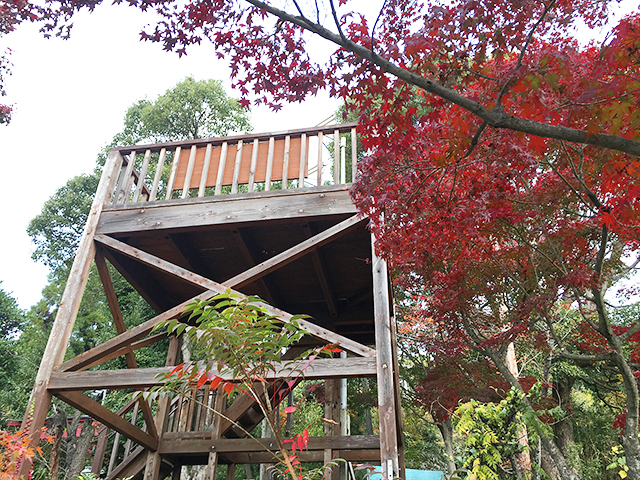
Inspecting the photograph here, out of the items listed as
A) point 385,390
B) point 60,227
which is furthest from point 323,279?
point 60,227

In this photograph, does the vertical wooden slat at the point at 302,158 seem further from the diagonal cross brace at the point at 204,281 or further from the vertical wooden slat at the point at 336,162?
the diagonal cross brace at the point at 204,281

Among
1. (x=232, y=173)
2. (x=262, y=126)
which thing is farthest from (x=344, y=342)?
(x=262, y=126)

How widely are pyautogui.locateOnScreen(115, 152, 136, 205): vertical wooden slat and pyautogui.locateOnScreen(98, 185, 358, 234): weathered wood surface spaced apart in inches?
13.2

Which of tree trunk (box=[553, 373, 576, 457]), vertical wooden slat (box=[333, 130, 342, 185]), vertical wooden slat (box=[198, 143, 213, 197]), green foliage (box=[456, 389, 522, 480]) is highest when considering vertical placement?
vertical wooden slat (box=[198, 143, 213, 197])

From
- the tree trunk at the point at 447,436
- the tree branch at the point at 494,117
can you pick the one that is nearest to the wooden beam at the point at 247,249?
the tree branch at the point at 494,117

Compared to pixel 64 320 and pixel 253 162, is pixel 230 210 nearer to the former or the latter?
pixel 253 162

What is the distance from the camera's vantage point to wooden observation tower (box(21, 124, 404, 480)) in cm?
411

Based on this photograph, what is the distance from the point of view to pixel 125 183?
17.8 feet

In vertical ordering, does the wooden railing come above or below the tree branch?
above

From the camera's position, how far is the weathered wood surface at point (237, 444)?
557 cm

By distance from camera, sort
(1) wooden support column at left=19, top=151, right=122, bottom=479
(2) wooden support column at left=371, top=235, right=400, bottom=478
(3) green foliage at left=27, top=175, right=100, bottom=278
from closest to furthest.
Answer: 1. (2) wooden support column at left=371, top=235, right=400, bottom=478
2. (1) wooden support column at left=19, top=151, right=122, bottom=479
3. (3) green foliage at left=27, top=175, right=100, bottom=278

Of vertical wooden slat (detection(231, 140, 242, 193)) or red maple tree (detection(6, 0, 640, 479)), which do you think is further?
vertical wooden slat (detection(231, 140, 242, 193))

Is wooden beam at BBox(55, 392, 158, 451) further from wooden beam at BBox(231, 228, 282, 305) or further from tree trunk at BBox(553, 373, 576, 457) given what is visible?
tree trunk at BBox(553, 373, 576, 457)

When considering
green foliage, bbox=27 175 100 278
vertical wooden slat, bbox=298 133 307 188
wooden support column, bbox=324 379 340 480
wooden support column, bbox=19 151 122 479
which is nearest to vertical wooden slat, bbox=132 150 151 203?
wooden support column, bbox=19 151 122 479
